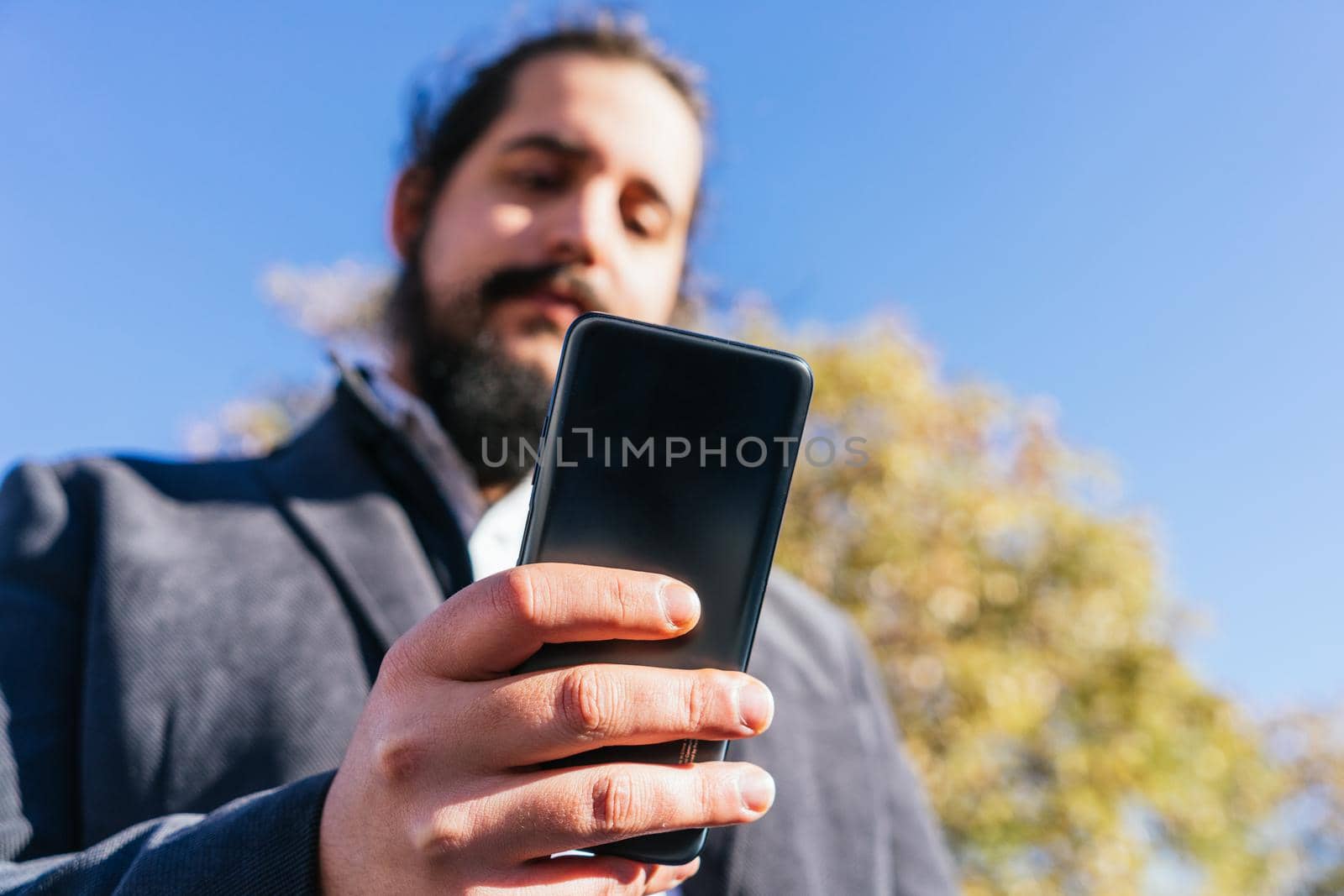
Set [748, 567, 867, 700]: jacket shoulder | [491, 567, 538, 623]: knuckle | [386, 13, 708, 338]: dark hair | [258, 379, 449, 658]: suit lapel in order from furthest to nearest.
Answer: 1. [386, 13, 708, 338]: dark hair
2. [748, 567, 867, 700]: jacket shoulder
3. [258, 379, 449, 658]: suit lapel
4. [491, 567, 538, 623]: knuckle

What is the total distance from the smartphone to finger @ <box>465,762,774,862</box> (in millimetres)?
128

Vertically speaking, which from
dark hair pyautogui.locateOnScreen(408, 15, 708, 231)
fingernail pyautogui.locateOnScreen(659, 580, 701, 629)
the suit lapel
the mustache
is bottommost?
fingernail pyautogui.locateOnScreen(659, 580, 701, 629)

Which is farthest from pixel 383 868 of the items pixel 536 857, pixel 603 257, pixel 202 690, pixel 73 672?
pixel 603 257

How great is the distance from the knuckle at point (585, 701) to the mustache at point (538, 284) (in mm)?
1362

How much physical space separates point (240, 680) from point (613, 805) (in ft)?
3.09

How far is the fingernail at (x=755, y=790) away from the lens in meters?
0.76

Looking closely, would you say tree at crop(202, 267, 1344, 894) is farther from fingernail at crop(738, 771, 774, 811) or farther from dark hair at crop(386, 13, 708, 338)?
fingernail at crop(738, 771, 774, 811)

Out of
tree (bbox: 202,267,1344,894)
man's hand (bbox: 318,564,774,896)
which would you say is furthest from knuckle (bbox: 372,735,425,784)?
→ tree (bbox: 202,267,1344,894)

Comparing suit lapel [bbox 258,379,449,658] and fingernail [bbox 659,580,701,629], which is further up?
suit lapel [bbox 258,379,449,658]

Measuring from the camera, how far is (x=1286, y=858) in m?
13.5

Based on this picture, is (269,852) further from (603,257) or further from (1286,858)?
(1286,858)

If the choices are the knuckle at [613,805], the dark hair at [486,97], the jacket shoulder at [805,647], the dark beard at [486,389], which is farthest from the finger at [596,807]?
the dark hair at [486,97]

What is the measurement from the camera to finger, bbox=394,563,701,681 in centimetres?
67

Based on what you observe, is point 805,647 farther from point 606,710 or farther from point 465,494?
point 606,710
